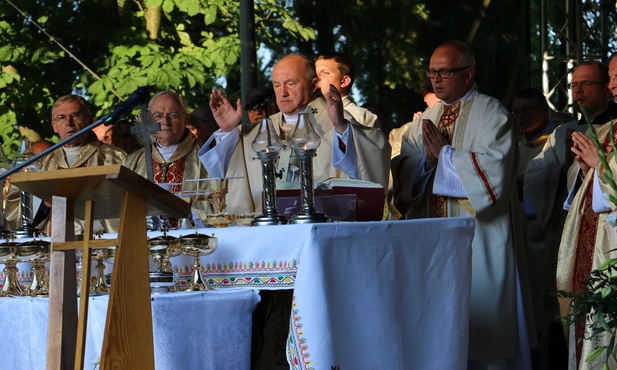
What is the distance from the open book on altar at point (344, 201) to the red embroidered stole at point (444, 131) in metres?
1.28

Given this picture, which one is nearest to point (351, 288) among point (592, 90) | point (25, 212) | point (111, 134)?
point (25, 212)

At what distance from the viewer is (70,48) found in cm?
1125

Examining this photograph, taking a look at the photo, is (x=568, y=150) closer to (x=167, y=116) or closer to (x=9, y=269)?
(x=167, y=116)

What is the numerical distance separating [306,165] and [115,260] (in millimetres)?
1327

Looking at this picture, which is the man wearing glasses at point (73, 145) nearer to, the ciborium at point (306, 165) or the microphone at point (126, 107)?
the ciborium at point (306, 165)

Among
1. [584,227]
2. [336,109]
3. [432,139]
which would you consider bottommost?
[584,227]

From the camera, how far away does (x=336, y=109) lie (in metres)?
5.52

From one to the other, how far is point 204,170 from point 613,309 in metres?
4.00

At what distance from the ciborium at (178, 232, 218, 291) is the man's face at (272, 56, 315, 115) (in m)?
1.58

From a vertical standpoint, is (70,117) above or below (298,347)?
above

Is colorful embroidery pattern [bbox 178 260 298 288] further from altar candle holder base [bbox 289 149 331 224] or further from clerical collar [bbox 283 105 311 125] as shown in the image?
clerical collar [bbox 283 105 311 125]

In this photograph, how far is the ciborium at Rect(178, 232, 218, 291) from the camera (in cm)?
449

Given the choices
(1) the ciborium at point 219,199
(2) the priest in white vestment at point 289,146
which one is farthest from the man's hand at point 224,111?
(1) the ciborium at point 219,199

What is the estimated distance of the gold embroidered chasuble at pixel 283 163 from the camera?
5906 millimetres
